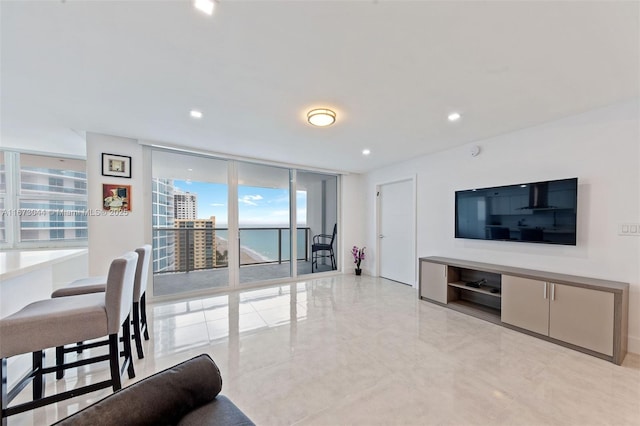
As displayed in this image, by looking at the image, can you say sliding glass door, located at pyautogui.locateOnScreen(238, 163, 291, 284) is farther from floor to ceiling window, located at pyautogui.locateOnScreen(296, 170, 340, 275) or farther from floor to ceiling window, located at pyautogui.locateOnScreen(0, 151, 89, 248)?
floor to ceiling window, located at pyautogui.locateOnScreen(0, 151, 89, 248)

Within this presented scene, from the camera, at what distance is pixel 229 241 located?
167 inches

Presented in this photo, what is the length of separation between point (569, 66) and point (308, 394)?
9.94 ft

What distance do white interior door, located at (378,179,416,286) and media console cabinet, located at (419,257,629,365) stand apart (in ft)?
3.95

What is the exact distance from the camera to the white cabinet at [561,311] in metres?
2.15

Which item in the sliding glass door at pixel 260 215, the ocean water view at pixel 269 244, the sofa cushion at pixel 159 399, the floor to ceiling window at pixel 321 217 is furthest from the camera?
the floor to ceiling window at pixel 321 217

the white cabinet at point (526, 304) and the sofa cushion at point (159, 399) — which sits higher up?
the sofa cushion at point (159, 399)

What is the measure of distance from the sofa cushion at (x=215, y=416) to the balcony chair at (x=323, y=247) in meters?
4.72

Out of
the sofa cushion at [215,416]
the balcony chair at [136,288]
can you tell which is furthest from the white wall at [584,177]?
the balcony chair at [136,288]

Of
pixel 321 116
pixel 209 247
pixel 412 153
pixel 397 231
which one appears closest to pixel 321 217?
pixel 397 231

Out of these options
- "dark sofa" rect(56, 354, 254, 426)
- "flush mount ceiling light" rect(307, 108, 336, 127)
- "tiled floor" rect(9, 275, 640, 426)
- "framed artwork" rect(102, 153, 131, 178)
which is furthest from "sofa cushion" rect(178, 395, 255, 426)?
"framed artwork" rect(102, 153, 131, 178)

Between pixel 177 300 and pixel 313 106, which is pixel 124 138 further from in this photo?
pixel 313 106

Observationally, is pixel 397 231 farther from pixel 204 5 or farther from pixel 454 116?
pixel 204 5

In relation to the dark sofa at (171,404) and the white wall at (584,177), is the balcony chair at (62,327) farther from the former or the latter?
the white wall at (584,177)

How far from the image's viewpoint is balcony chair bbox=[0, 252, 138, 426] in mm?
1363
